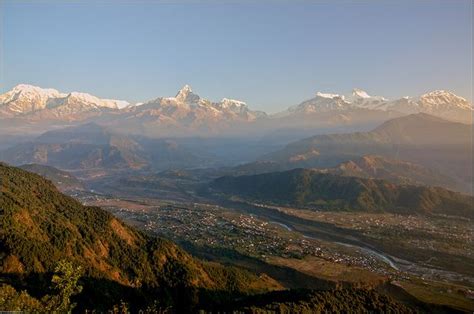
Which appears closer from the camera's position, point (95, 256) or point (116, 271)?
point (116, 271)

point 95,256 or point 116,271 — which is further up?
point 95,256

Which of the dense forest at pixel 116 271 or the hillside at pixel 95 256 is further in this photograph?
the hillside at pixel 95 256

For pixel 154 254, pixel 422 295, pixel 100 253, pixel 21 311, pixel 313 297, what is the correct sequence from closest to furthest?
pixel 21 311, pixel 313 297, pixel 100 253, pixel 154 254, pixel 422 295

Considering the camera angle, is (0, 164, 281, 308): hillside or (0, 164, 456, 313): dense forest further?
(0, 164, 281, 308): hillside

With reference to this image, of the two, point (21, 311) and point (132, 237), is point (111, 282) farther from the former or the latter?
point (21, 311)

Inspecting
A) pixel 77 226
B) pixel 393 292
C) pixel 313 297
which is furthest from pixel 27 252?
pixel 393 292

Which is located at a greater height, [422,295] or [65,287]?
[65,287]

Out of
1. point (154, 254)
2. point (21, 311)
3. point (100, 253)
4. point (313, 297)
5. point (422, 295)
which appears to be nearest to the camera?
point (21, 311)

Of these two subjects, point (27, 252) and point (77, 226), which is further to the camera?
point (77, 226)
